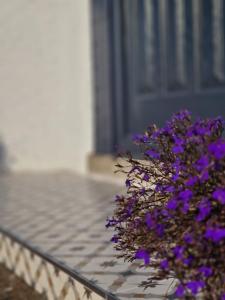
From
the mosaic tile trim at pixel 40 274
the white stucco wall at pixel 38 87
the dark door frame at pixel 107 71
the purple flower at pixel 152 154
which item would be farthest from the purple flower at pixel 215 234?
the white stucco wall at pixel 38 87

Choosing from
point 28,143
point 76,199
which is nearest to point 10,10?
point 28,143

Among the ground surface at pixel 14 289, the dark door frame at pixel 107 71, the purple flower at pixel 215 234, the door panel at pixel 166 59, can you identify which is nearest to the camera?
the purple flower at pixel 215 234

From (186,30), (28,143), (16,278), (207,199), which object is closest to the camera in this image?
(207,199)

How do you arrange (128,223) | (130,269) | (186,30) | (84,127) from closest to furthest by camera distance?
1. (128,223)
2. (130,269)
3. (186,30)
4. (84,127)

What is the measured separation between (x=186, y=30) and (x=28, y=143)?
14.7ft

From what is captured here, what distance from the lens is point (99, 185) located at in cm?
831

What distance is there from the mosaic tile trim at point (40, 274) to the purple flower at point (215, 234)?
4.36ft

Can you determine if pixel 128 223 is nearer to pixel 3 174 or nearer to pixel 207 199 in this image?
pixel 207 199

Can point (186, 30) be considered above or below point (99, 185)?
above

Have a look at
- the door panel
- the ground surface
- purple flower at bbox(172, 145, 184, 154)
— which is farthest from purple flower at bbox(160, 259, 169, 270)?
the door panel

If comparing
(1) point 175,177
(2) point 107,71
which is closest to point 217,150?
(1) point 175,177

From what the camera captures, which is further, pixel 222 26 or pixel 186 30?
pixel 186 30

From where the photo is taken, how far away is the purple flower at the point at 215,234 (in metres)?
1.94

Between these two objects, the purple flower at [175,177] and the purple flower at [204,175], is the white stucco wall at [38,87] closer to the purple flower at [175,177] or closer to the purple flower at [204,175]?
the purple flower at [175,177]
